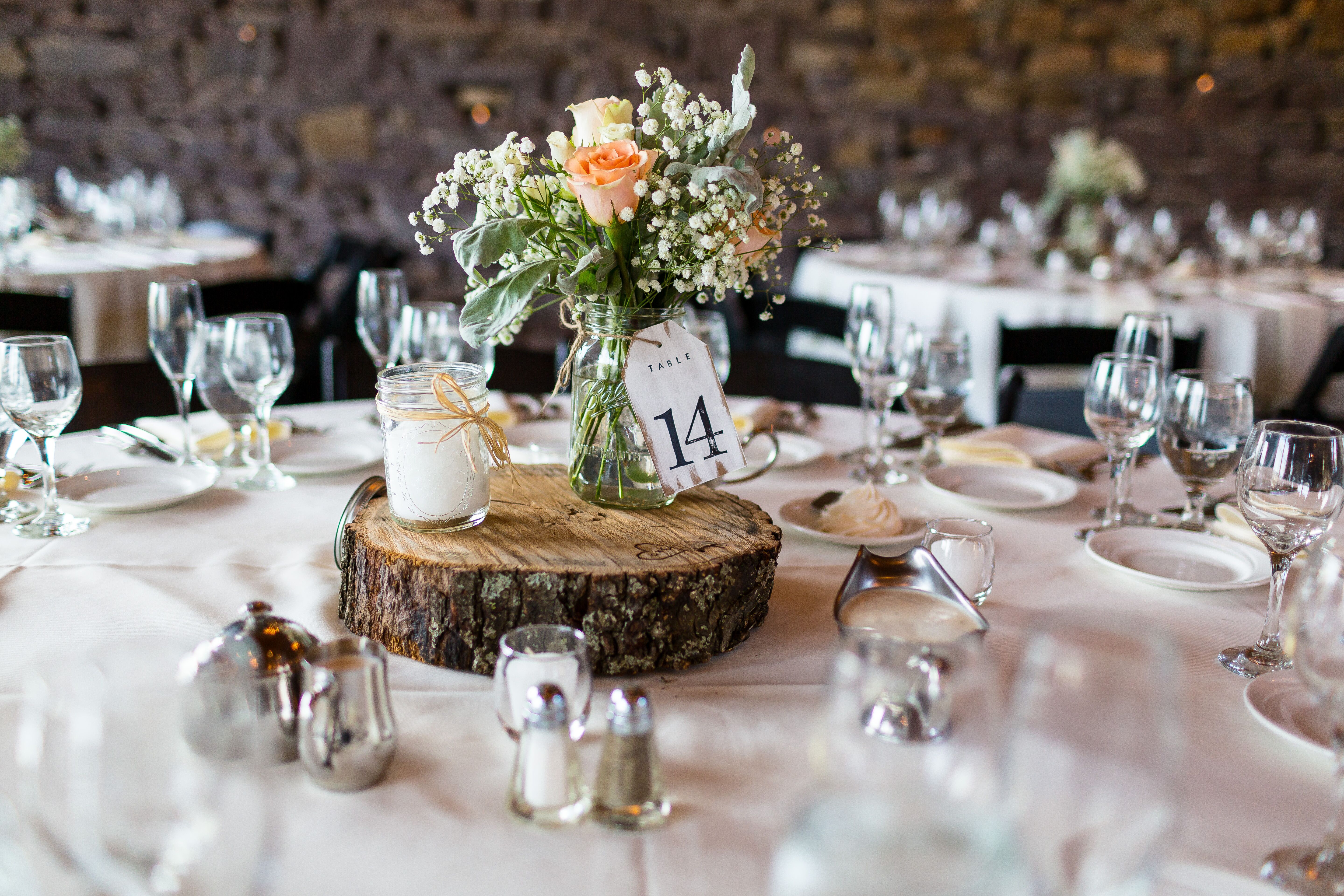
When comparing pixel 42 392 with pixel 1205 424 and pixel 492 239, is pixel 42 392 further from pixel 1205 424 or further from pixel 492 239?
pixel 1205 424

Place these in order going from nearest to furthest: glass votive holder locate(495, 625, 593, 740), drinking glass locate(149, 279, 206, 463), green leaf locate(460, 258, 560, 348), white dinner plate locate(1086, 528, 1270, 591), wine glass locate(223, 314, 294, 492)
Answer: glass votive holder locate(495, 625, 593, 740) → green leaf locate(460, 258, 560, 348) → white dinner plate locate(1086, 528, 1270, 591) → wine glass locate(223, 314, 294, 492) → drinking glass locate(149, 279, 206, 463)

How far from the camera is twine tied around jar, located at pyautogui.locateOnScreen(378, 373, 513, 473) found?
3.08 ft

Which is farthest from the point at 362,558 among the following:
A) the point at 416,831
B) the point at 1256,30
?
the point at 1256,30

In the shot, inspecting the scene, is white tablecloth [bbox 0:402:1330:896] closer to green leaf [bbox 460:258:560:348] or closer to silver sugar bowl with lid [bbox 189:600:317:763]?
silver sugar bowl with lid [bbox 189:600:317:763]

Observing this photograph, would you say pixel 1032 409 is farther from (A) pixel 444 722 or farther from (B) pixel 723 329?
(A) pixel 444 722

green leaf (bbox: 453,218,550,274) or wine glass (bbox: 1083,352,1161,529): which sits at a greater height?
green leaf (bbox: 453,218,550,274)

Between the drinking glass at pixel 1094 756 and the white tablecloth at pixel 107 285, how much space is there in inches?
113

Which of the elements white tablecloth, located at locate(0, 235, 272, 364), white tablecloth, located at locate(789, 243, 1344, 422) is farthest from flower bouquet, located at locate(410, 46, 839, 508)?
white tablecloth, located at locate(0, 235, 272, 364)

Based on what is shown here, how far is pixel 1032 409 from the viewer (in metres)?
2.87

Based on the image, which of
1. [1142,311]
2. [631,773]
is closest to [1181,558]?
[631,773]

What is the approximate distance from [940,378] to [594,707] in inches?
34.9

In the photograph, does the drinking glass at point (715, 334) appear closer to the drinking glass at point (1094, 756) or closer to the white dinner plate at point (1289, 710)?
the white dinner plate at point (1289, 710)

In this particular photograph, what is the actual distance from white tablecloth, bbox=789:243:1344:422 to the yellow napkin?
1114 mm

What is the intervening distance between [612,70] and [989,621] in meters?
4.84
